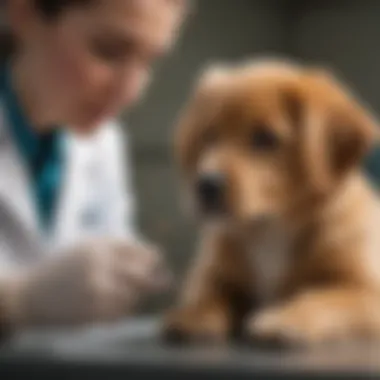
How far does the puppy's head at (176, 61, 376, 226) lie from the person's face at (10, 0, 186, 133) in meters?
0.10

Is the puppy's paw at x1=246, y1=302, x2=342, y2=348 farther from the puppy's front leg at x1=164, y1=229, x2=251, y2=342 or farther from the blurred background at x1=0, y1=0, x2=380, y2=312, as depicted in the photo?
the blurred background at x1=0, y1=0, x2=380, y2=312

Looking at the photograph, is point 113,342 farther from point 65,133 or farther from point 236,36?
point 236,36

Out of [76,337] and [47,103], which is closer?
[76,337]

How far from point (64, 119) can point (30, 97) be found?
3 centimetres

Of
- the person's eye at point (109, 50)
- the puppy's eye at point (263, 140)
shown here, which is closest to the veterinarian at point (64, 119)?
the person's eye at point (109, 50)

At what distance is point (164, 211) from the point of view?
3.08 ft

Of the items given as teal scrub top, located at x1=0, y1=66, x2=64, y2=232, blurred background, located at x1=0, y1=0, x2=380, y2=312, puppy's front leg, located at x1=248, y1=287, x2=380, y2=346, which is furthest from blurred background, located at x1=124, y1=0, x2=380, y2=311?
puppy's front leg, located at x1=248, y1=287, x2=380, y2=346

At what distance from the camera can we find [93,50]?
2.58 feet

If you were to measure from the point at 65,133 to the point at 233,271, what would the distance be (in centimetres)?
20

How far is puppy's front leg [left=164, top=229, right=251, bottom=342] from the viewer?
675 millimetres

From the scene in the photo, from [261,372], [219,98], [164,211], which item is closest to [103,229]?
[164,211]

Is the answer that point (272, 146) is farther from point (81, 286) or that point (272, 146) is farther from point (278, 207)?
point (81, 286)

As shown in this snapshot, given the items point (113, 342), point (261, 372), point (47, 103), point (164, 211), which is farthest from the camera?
point (164, 211)

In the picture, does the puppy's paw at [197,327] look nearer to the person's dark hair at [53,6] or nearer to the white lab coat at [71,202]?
the white lab coat at [71,202]
